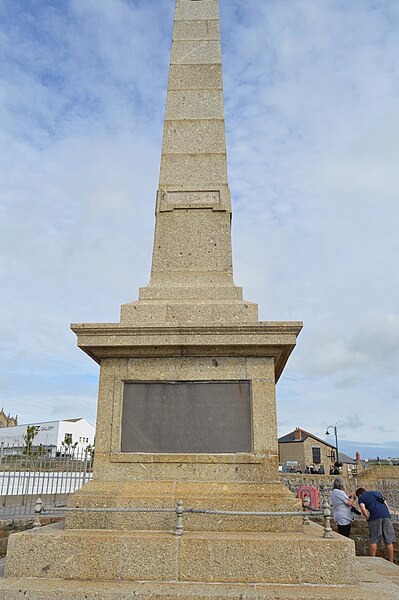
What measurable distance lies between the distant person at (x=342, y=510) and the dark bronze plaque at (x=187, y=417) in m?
4.35

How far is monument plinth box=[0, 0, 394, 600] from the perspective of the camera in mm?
4430

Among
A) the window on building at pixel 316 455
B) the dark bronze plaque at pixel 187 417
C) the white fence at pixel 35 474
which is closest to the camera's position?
the dark bronze plaque at pixel 187 417

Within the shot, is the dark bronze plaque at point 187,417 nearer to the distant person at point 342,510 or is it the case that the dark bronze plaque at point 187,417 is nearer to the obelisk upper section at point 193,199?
the obelisk upper section at point 193,199

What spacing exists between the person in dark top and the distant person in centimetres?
37

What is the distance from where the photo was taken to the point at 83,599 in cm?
406

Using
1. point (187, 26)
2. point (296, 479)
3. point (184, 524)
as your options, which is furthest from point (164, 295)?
point (296, 479)

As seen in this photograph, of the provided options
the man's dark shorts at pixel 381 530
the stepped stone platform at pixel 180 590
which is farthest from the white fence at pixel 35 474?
the stepped stone platform at pixel 180 590

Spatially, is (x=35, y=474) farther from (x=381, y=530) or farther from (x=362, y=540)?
(x=381, y=530)

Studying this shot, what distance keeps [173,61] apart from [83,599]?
24.6 ft

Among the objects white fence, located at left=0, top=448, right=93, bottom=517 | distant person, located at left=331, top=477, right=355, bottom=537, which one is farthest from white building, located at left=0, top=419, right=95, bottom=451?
distant person, located at left=331, top=477, right=355, bottom=537

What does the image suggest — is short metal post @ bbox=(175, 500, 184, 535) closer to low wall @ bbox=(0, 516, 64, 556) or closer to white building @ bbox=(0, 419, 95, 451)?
low wall @ bbox=(0, 516, 64, 556)

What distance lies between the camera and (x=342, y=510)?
8797 mm

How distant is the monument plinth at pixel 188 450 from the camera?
4430mm

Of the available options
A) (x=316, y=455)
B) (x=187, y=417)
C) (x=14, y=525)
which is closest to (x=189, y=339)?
(x=187, y=417)
